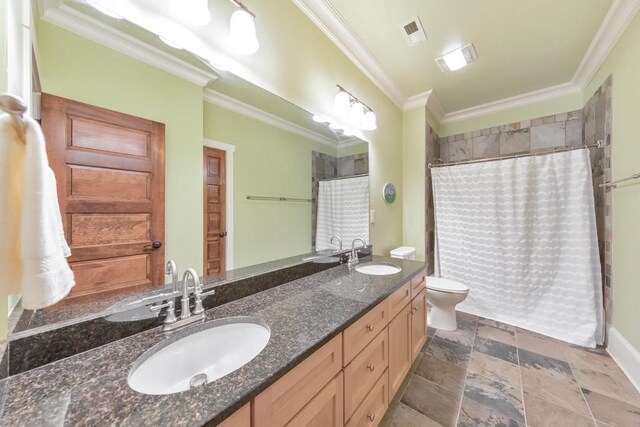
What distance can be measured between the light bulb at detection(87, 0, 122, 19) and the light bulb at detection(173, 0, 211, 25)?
0.22 m

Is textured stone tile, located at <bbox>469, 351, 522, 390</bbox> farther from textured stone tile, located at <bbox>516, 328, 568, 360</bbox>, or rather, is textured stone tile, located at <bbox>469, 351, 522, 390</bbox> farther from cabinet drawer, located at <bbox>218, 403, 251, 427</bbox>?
cabinet drawer, located at <bbox>218, 403, 251, 427</bbox>

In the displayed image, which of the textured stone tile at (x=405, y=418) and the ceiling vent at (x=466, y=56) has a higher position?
the ceiling vent at (x=466, y=56)

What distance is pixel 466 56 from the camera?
6.78ft

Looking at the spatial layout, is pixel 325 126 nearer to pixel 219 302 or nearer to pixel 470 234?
pixel 219 302

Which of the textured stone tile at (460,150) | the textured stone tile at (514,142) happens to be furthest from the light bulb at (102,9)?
the textured stone tile at (514,142)

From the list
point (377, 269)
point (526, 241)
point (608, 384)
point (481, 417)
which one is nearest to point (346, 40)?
point (377, 269)

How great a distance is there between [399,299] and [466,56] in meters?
2.13

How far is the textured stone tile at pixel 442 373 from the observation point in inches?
63.1

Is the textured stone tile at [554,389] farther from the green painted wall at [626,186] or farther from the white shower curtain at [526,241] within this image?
the white shower curtain at [526,241]

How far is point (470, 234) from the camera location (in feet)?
8.79

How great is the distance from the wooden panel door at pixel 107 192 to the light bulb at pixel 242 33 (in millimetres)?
553

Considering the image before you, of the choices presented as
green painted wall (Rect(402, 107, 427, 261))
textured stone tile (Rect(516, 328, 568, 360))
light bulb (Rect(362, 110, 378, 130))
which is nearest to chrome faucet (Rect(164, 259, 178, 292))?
light bulb (Rect(362, 110, 378, 130))

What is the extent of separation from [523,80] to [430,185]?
1338 mm

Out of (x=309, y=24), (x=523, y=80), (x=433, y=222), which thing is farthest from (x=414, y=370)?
(x=523, y=80)
